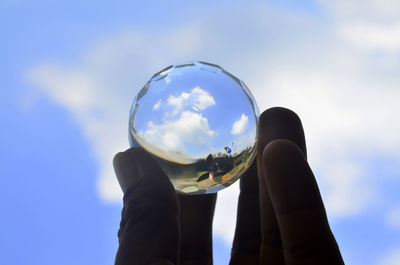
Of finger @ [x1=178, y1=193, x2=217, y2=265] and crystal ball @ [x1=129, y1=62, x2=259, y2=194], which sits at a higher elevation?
crystal ball @ [x1=129, y1=62, x2=259, y2=194]

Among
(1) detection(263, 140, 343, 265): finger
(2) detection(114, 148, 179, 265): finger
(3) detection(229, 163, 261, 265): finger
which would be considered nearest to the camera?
(2) detection(114, 148, 179, 265): finger

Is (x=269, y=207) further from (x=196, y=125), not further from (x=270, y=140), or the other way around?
(x=196, y=125)

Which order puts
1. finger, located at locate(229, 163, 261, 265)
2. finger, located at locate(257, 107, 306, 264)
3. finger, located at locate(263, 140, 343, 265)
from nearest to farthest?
1. finger, located at locate(263, 140, 343, 265)
2. finger, located at locate(257, 107, 306, 264)
3. finger, located at locate(229, 163, 261, 265)

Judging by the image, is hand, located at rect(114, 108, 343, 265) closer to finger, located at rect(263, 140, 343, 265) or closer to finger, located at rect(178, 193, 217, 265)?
finger, located at rect(263, 140, 343, 265)

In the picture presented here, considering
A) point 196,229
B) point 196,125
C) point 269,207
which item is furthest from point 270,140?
point 196,229

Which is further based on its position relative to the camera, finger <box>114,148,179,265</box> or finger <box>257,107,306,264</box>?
finger <box>257,107,306,264</box>

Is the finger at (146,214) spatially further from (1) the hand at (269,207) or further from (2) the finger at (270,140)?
(2) the finger at (270,140)

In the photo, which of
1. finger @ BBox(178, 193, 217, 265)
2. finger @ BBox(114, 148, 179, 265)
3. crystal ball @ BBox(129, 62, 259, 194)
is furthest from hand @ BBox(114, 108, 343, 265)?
finger @ BBox(178, 193, 217, 265)

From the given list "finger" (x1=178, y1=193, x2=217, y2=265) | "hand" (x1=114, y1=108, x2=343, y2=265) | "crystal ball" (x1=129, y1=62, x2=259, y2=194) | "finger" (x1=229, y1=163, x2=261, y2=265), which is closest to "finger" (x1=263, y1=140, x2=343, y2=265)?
"hand" (x1=114, y1=108, x2=343, y2=265)

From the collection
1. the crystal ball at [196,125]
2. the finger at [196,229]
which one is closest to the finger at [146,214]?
the crystal ball at [196,125]
